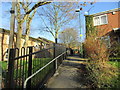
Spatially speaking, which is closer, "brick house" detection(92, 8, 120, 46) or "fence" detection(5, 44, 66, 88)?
"fence" detection(5, 44, 66, 88)

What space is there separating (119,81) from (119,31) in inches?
393

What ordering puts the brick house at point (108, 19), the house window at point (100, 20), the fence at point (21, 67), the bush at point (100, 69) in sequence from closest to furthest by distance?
1. the fence at point (21, 67)
2. the bush at point (100, 69)
3. the brick house at point (108, 19)
4. the house window at point (100, 20)

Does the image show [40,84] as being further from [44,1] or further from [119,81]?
[44,1]

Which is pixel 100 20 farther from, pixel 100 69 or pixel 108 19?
pixel 100 69

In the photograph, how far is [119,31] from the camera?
10953 mm

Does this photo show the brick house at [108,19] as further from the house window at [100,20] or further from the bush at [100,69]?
the bush at [100,69]

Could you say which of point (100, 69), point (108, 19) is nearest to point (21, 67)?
point (100, 69)

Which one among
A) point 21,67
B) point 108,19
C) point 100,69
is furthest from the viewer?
point 108,19

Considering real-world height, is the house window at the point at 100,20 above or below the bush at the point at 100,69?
above

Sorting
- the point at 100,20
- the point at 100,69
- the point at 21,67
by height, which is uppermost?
the point at 100,20

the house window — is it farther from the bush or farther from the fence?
the fence

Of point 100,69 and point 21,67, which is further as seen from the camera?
point 100,69

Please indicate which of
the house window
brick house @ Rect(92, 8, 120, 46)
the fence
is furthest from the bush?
the house window

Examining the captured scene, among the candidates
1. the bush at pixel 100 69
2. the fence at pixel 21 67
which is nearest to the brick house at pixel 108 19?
the bush at pixel 100 69
